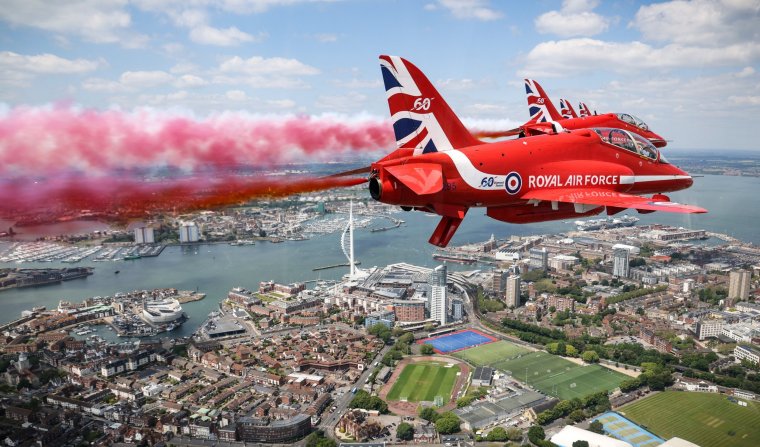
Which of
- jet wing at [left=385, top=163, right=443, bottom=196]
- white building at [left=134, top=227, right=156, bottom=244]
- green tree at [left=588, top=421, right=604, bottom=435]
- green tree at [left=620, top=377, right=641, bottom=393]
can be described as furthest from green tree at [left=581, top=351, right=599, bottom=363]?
white building at [left=134, top=227, right=156, bottom=244]

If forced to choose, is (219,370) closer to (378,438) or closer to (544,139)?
(378,438)

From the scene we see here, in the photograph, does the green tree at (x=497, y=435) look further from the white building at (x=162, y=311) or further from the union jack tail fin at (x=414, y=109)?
the white building at (x=162, y=311)

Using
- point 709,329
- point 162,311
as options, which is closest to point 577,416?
point 709,329

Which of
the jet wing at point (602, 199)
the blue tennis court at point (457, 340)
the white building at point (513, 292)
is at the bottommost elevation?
the blue tennis court at point (457, 340)

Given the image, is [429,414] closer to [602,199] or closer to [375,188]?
[602,199]

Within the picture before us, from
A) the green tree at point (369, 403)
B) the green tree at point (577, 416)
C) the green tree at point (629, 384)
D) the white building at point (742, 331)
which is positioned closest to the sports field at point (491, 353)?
the green tree at point (629, 384)

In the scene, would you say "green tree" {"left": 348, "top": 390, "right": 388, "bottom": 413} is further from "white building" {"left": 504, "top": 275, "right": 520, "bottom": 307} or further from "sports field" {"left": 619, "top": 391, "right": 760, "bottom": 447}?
"white building" {"left": 504, "top": 275, "right": 520, "bottom": 307}

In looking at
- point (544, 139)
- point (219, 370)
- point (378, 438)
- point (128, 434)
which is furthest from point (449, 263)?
point (544, 139)
